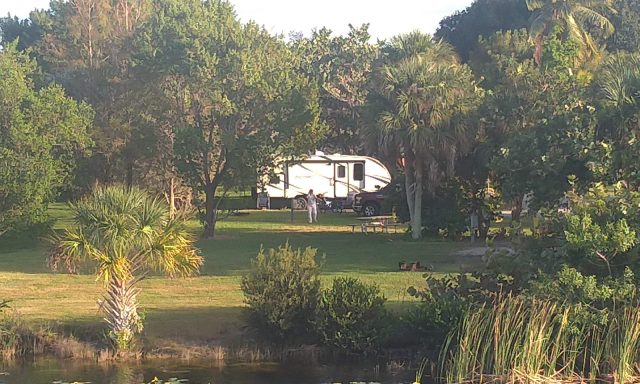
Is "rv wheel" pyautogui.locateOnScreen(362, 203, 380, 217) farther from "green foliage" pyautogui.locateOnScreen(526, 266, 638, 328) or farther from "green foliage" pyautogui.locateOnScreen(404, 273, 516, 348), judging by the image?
"green foliage" pyautogui.locateOnScreen(526, 266, 638, 328)

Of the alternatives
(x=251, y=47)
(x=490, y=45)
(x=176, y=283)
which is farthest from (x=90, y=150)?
(x=490, y=45)

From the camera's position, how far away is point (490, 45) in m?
40.7

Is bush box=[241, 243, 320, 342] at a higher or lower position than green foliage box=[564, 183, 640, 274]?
lower

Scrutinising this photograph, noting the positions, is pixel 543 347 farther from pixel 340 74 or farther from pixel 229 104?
pixel 340 74

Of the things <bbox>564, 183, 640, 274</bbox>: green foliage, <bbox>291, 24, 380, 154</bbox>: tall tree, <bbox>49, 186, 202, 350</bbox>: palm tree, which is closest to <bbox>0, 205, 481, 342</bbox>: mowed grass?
<bbox>49, 186, 202, 350</bbox>: palm tree

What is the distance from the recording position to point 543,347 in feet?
38.5

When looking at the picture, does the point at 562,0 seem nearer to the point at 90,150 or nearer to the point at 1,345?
the point at 90,150

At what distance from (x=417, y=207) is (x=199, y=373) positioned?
55.5 ft

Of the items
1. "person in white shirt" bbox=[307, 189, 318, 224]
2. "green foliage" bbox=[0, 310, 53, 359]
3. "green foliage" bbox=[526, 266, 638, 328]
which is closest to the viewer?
"green foliage" bbox=[526, 266, 638, 328]

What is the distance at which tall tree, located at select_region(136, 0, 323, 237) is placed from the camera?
31.0 metres

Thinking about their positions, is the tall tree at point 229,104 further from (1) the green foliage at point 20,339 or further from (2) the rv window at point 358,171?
(1) the green foliage at point 20,339

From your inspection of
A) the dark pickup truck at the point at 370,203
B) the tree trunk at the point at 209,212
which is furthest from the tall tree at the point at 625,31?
the tree trunk at the point at 209,212

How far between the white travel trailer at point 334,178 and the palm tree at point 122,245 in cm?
2970

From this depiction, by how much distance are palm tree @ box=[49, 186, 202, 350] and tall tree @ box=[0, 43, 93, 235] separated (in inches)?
540
